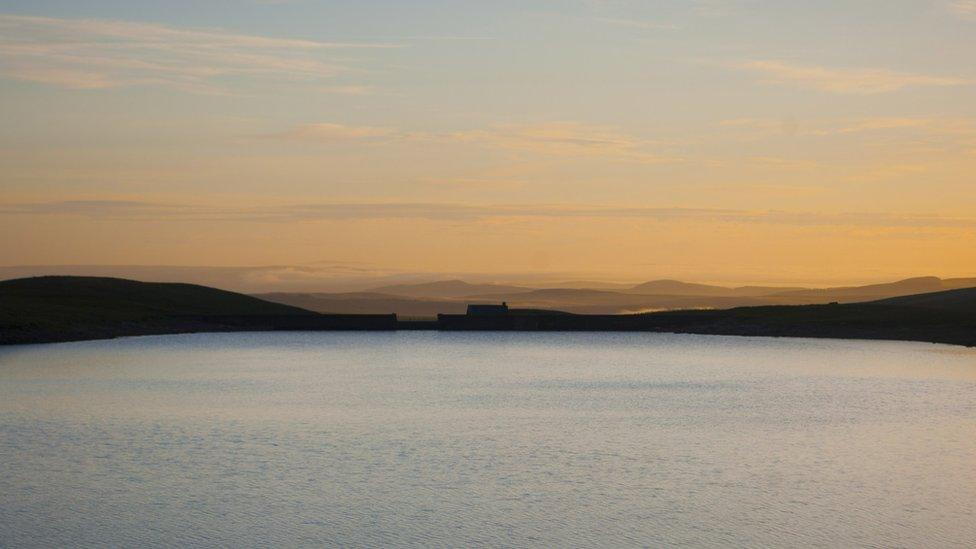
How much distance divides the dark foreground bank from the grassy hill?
155 mm

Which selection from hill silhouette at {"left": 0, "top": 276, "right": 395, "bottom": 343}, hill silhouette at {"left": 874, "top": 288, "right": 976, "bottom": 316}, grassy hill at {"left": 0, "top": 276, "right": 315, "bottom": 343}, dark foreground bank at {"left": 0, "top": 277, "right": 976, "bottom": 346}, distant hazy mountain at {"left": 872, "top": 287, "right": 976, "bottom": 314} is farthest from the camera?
distant hazy mountain at {"left": 872, "top": 287, "right": 976, "bottom": 314}

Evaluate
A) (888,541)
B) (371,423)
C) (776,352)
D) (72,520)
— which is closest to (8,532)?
(72,520)

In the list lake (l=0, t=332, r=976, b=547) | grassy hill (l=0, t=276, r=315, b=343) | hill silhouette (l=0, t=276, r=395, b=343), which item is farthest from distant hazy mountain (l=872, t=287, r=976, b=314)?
grassy hill (l=0, t=276, r=315, b=343)

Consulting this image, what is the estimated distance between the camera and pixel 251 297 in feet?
586

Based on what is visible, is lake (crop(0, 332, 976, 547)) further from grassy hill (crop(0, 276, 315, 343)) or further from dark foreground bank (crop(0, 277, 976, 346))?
dark foreground bank (crop(0, 277, 976, 346))

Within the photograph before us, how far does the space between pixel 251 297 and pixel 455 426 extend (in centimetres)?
14083

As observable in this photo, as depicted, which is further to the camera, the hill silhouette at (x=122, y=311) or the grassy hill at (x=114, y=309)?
the hill silhouette at (x=122, y=311)

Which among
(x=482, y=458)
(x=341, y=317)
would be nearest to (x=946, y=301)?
(x=341, y=317)

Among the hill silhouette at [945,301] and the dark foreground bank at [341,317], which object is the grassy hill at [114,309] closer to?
the dark foreground bank at [341,317]

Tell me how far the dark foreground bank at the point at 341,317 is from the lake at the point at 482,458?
52345 mm

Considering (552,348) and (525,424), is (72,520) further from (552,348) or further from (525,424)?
(552,348)

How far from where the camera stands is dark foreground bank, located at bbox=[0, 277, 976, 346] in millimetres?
122688

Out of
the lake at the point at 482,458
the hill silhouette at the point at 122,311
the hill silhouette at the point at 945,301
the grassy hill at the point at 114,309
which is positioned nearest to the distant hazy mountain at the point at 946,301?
the hill silhouette at the point at 945,301

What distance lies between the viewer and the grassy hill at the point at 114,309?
113m
